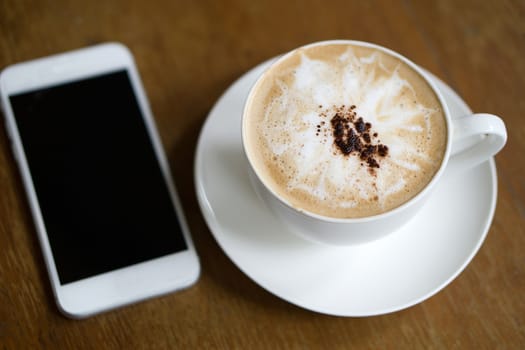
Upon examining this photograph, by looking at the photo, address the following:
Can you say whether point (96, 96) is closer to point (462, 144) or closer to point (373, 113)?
point (373, 113)

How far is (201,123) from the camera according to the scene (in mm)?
854

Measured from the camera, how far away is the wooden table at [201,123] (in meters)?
0.72

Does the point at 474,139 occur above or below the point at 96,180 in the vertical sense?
above

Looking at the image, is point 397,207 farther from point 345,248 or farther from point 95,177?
point 95,177

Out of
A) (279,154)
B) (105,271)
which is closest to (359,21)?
(279,154)

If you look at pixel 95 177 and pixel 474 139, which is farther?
pixel 95 177

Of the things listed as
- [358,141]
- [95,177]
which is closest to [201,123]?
[95,177]

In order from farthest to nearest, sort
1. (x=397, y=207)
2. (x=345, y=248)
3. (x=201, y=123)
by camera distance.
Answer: (x=201, y=123) → (x=345, y=248) → (x=397, y=207)

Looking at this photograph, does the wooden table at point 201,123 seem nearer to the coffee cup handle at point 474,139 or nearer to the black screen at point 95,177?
the black screen at point 95,177

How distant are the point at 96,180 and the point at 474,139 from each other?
0.50 meters

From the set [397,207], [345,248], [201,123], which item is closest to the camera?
[397,207]

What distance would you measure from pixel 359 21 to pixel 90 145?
463mm

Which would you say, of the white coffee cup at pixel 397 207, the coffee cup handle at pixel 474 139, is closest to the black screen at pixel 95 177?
the white coffee cup at pixel 397 207

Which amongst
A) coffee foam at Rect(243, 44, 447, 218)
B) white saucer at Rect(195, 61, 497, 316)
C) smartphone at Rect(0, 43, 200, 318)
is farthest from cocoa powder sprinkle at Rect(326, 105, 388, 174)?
smartphone at Rect(0, 43, 200, 318)
